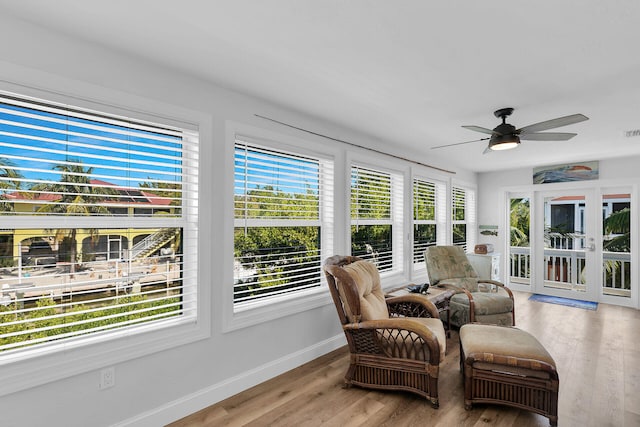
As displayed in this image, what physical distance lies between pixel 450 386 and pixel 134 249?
2.69 m

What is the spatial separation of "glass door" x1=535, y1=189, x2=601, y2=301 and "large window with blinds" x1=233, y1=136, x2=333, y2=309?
479 centimetres

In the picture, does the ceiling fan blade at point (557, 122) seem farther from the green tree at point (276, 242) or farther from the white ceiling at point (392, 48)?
the green tree at point (276, 242)

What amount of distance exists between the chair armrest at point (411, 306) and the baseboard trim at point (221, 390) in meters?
0.79

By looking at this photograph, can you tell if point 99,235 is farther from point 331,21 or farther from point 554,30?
point 554,30

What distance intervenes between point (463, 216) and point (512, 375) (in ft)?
14.8

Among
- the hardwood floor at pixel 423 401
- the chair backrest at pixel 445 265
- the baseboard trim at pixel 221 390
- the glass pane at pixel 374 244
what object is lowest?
the hardwood floor at pixel 423 401

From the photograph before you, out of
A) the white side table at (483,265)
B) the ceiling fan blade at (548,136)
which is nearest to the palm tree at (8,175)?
the ceiling fan blade at (548,136)

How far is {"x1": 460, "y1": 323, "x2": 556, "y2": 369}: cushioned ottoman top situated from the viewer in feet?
7.50

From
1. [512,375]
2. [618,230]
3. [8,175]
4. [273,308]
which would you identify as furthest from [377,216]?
[618,230]

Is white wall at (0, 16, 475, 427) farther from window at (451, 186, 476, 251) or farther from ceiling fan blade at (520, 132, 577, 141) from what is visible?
window at (451, 186, 476, 251)

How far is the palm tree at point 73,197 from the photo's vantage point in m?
1.90

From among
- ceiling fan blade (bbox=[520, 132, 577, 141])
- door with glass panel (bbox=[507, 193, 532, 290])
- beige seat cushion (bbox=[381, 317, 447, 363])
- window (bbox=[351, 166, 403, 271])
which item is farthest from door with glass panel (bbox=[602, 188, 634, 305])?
beige seat cushion (bbox=[381, 317, 447, 363])

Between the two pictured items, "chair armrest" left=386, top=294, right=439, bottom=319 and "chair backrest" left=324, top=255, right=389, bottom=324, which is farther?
"chair armrest" left=386, top=294, right=439, bottom=319

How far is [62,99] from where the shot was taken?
1.90 metres
